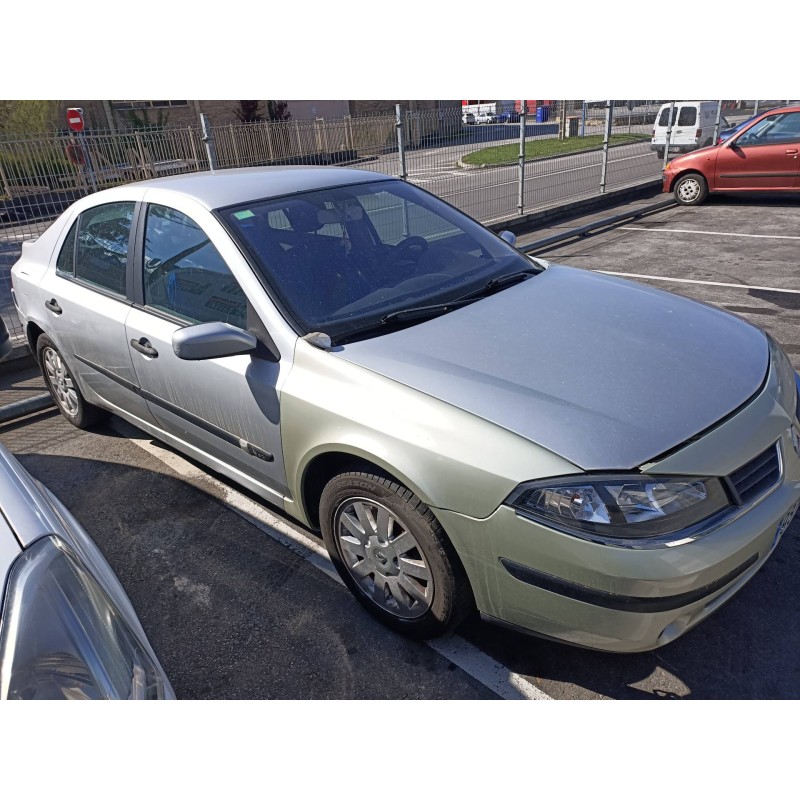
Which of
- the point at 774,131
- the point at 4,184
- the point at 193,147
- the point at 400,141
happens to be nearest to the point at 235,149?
Result: the point at 193,147

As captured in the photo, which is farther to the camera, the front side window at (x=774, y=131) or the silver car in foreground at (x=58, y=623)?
the front side window at (x=774, y=131)

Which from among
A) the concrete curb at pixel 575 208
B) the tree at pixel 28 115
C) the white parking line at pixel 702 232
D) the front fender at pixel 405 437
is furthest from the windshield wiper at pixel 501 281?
the tree at pixel 28 115

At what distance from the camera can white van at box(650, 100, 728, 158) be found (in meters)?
15.0

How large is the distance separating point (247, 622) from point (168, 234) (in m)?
1.88

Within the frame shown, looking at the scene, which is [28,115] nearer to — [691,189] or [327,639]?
[691,189]

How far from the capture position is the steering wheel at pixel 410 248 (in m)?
3.06

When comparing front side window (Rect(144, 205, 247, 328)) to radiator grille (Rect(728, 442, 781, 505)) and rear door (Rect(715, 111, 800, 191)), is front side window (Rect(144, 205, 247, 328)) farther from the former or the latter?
rear door (Rect(715, 111, 800, 191))

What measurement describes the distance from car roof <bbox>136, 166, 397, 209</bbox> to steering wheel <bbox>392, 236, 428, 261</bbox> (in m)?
0.47

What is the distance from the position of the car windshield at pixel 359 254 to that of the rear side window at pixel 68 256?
155 centimetres

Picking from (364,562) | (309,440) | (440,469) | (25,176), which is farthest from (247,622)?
(25,176)

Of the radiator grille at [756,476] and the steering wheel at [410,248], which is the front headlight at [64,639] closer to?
the radiator grille at [756,476]

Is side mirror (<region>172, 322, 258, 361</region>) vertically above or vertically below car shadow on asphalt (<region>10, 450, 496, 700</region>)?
above

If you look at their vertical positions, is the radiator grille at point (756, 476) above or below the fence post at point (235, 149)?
below

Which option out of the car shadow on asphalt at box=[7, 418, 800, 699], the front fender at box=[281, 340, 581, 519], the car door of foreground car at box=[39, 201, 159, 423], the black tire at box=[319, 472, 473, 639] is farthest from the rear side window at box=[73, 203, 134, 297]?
the black tire at box=[319, 472, 473, 639]
